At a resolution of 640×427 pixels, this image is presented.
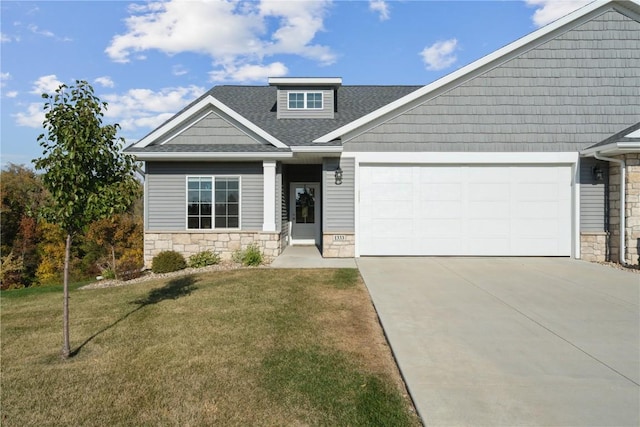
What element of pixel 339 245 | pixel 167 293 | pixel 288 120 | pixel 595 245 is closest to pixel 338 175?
pixel 339 245

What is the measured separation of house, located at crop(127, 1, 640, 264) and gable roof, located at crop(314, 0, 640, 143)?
33 mm

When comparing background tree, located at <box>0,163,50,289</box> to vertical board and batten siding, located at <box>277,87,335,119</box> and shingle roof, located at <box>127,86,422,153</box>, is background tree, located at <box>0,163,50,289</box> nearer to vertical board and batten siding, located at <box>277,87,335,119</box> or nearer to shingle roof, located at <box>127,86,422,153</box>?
shingle roof, located at <box>127,86,422,153</box>

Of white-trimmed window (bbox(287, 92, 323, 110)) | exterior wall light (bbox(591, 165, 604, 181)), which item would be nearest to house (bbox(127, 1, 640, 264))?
exterior wall light (bbox(591, 165, 604, 181))

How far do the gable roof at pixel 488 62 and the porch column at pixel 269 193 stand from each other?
168 cm

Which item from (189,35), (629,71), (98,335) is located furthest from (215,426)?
(189,35)

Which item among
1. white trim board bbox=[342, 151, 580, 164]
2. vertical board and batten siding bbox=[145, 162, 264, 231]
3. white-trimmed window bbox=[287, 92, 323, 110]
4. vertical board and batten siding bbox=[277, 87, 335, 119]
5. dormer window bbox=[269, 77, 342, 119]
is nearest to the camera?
white trim board bbox=[342, 151, 580, 164]

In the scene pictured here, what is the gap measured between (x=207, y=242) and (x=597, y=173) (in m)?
11.7

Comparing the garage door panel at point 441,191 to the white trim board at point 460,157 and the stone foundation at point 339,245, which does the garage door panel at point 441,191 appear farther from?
the stone foundation at point 339,245

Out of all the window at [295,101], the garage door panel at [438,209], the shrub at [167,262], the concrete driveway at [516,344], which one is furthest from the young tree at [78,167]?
the window at [295,101]

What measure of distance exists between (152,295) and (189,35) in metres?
12.1

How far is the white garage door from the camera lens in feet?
34.4

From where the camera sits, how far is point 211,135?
1114 centimetres

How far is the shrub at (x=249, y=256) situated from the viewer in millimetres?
10000

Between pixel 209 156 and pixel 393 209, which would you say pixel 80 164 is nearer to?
pixel 209 156
